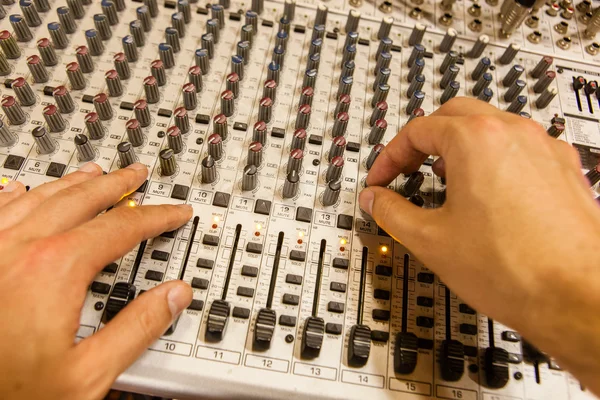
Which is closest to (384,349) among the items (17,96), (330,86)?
(330,86)

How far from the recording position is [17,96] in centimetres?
160

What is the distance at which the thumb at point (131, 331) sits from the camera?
42.8 inches

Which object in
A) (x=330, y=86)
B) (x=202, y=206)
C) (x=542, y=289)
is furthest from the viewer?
(x=330, y=86)

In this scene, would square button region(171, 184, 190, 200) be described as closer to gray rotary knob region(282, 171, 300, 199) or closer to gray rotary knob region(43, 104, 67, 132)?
gray rotary knob region(282, 171, 300, 199)

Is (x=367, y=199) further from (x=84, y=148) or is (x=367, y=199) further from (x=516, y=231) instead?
(x=84, y=148)

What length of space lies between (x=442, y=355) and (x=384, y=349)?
0.60 ft

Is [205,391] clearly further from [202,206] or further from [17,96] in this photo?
[17,96]

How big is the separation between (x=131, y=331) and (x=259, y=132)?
814 millimetres

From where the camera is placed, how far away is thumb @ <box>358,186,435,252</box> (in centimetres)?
126

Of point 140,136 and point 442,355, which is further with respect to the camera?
point 140,136

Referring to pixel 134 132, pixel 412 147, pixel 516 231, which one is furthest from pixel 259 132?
pixel 516 231

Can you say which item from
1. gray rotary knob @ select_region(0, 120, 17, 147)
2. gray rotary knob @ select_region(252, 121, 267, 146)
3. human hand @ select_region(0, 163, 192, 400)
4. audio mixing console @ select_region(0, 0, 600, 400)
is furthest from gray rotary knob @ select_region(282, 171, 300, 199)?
gray rotary knob @ select_region(0, 120, 17, 147)

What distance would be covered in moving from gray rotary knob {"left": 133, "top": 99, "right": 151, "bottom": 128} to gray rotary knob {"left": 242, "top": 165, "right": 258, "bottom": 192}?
436mm

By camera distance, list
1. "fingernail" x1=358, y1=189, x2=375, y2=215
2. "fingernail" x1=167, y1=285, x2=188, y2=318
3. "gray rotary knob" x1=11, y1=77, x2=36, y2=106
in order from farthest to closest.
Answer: "gray rotary knob" x1=11, y1=77, x2=36, y2=106 → "fingernail" x1=358, y1=189, x2=375, y2=215 → "fingernail" x1=167, y1=285, x2=188, y2=318
